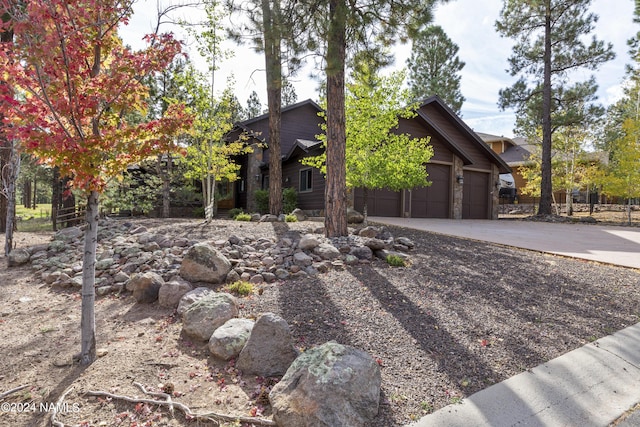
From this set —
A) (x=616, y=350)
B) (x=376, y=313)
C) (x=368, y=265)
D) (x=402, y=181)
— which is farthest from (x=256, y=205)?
(x=616, y=350)

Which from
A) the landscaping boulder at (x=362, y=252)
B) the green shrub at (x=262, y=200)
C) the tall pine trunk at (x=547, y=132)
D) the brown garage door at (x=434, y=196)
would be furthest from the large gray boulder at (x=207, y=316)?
the tall pine trunk at (x=547, y=132)

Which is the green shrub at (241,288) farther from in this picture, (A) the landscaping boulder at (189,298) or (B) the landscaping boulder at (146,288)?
(B) the landscaping boulder at (146,288)

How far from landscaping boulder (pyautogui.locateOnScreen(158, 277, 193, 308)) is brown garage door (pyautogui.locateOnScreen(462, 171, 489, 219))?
1380 centimetres

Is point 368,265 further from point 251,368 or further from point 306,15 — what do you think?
point 306,15

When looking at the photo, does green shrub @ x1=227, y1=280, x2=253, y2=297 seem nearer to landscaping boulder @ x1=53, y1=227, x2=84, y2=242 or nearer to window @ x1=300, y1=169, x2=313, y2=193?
landscaping boulder @ x1=53, y1=227, x2=84, y2=242

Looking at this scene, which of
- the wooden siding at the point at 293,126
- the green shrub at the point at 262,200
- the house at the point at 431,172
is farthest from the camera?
the wooden siding at the point at 293,126

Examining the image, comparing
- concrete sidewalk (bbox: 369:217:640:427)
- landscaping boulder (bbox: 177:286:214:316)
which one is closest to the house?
landscaping boulder (bbox: 177:286:214:316)

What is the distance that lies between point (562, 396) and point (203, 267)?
3488 mm

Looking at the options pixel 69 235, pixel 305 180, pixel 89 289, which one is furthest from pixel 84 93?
pixel 305 180

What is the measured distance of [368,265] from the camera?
4617mm

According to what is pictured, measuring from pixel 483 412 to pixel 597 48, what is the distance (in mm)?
18574

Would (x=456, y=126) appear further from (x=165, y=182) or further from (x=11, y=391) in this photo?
(x=11, y=391)

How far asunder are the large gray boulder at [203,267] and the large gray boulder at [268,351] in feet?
5.51

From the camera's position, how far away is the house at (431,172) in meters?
13.0
